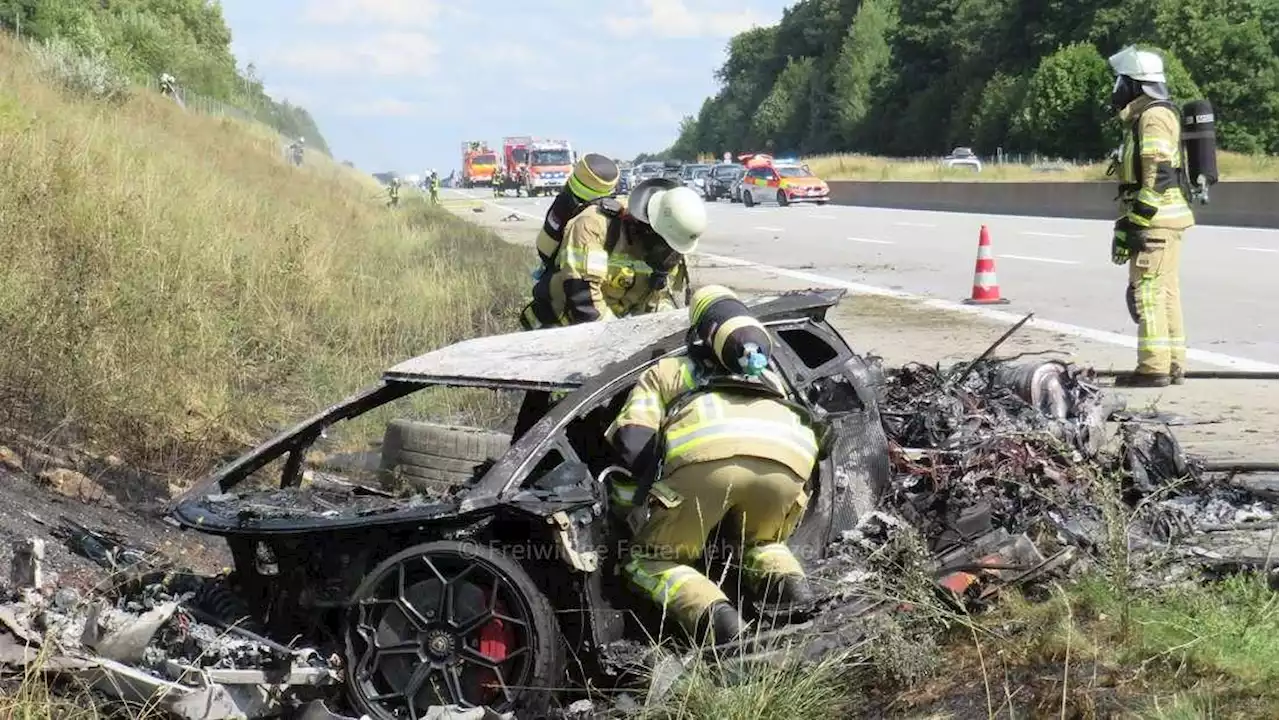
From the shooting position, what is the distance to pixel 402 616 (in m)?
4.11

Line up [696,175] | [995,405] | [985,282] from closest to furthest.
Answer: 1. [995,405]
2. [985,282]
3. [696,175]

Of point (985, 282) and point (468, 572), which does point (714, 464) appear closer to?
point (468, 572)

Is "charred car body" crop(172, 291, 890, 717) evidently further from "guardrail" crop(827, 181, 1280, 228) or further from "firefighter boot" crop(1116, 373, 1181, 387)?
"guardrail" crop(827, 181, 1280, 228)

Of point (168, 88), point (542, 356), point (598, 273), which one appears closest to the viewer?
point (542, 356)

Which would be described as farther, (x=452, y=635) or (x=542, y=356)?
(x=542, y=356)

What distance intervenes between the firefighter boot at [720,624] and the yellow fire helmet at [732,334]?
2.23ft

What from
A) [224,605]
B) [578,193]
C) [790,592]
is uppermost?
[578,193]

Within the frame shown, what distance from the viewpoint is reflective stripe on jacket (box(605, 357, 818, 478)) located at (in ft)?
13.3

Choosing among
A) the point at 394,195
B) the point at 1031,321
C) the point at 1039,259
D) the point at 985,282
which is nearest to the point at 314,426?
the point at 1031,321

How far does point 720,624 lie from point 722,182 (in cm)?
4464

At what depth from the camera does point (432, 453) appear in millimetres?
5852

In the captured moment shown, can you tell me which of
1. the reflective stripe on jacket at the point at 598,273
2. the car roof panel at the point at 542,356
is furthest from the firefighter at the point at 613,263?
the car roof panel at the point at 542,356

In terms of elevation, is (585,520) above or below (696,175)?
below

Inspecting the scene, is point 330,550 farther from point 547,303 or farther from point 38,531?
point 547,303
